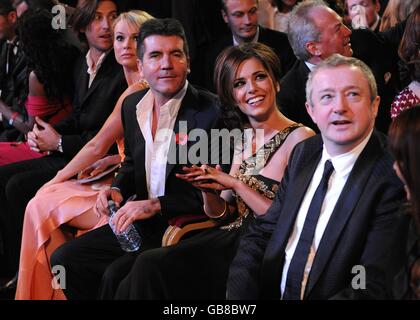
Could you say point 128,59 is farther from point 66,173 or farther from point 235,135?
point 235,135

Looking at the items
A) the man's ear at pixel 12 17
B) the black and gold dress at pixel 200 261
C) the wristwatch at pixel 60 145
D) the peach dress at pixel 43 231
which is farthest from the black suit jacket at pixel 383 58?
the man's ear at pixel 12 17

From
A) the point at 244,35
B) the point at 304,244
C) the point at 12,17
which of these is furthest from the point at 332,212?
the point at 12,17

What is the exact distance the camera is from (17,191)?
15.7 ft

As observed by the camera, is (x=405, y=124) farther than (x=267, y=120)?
No

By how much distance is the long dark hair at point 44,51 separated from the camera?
511cm

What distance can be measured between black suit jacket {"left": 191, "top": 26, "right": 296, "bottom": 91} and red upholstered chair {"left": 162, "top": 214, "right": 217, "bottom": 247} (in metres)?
1.39

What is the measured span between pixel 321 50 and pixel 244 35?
879 mm

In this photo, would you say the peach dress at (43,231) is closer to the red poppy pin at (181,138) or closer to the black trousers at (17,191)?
the black trousers at (17,191)

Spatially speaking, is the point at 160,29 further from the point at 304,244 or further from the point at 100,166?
the point at 304,244

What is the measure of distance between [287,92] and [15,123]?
6.79 feet

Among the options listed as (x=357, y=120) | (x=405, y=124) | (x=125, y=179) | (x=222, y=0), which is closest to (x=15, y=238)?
(x=125, y=179)

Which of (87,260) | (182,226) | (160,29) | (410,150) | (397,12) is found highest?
(397,12)

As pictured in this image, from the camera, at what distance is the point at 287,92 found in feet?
13.5

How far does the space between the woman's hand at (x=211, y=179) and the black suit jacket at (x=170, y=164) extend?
348 mm
